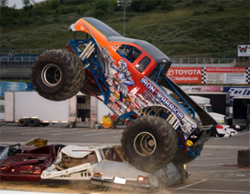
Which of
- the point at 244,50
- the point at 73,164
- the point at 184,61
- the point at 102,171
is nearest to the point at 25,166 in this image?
the point at 73,164

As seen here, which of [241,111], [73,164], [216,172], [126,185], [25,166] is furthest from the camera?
[241,111]

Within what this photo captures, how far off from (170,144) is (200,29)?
168 ft

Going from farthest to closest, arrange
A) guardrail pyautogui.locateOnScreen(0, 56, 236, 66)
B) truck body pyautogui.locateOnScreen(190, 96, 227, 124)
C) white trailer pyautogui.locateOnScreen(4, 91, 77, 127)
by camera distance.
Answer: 1. guardrail pyautogui.locateOnScreen(0, 56, 236, 66)
2. white trailer pyautogui.locateOnScreen(4, 91, 77, 127)
3. truck body pyautogui.locateOnScreen(190, 96, 227, 124)

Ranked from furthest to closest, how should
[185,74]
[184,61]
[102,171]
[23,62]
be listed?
[184,61], [185,74], [23,62], [102,171]

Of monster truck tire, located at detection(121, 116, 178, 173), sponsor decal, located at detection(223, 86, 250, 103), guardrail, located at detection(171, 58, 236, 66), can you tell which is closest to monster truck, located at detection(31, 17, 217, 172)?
monster truck tire, located at detection(121, 116, 178, 173)

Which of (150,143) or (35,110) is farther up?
(150,143)

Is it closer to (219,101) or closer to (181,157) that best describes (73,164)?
(181,157)

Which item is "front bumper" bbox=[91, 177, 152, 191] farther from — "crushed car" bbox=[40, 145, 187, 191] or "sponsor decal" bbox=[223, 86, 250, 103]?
"sponsor decal" bbox=[223, 86, 250, 103]

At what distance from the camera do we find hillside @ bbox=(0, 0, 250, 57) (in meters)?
33.0

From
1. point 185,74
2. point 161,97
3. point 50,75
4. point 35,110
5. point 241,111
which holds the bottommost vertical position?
point 35,110

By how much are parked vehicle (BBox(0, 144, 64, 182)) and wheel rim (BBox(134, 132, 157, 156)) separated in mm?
2224

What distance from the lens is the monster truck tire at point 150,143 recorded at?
8.59 m

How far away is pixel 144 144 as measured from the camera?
9109 millimetres

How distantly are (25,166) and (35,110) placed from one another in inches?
798
